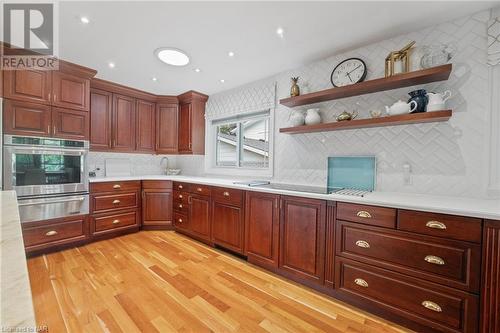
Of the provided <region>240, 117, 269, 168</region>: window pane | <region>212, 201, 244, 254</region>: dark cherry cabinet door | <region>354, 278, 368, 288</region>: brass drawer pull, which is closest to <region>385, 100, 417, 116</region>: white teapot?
<region>354, 278, 368, 288</region>: brass drawer pull

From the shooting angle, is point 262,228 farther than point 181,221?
No

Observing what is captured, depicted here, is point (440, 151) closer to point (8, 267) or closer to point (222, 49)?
point (222, 49)

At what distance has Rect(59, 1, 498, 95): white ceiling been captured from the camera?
175cm

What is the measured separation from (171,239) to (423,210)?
2.97 metres

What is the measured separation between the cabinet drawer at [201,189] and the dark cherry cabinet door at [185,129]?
914mm

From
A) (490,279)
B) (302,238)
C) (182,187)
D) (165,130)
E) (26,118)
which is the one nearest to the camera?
(490,279)

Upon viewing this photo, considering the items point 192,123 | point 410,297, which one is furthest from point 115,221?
point 410,297

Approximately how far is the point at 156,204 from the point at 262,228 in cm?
203

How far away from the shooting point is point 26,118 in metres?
2.48

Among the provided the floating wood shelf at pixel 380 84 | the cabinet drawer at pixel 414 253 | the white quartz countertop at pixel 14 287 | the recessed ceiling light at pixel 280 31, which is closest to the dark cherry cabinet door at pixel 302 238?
the cabinet drawer at pixel 414 253

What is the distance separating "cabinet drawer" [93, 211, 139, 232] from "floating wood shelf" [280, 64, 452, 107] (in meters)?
2.85

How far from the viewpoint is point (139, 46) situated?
2369 mm

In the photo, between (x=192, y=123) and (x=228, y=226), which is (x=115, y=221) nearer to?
(x=228, y=226)

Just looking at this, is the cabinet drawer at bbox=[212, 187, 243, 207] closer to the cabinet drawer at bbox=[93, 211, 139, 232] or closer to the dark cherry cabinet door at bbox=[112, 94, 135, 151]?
the cabinet drawer at bbox=[93, 211, 139, 232]
